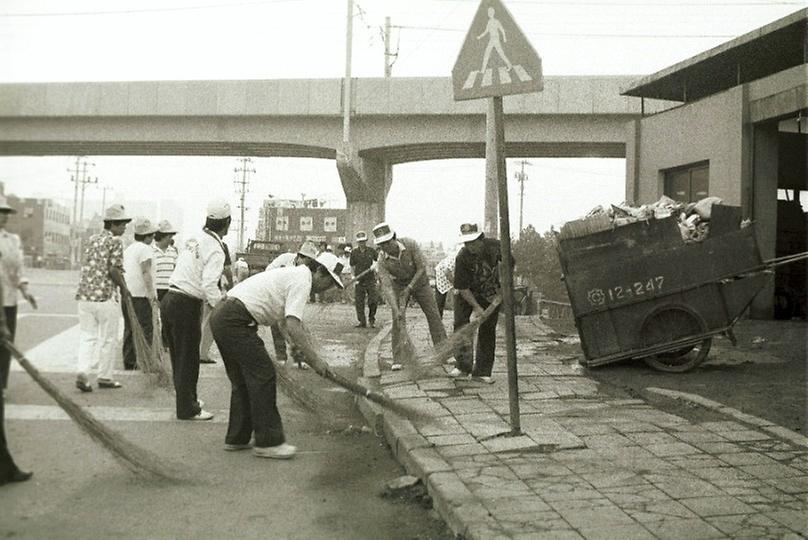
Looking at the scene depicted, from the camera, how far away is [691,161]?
16516mm

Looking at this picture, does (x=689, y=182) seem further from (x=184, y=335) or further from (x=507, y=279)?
(x=184, y=335)

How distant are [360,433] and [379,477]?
3.60ft

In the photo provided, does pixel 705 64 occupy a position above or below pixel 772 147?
above

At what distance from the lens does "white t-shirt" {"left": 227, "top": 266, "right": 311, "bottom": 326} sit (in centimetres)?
488

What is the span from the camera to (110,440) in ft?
8.86

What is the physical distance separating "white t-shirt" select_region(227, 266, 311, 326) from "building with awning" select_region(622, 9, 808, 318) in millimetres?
11022

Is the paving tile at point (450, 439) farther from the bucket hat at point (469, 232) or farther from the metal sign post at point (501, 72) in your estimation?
the bucket hat at point (469, 232)

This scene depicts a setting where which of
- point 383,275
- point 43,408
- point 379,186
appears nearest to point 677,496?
point 43,408

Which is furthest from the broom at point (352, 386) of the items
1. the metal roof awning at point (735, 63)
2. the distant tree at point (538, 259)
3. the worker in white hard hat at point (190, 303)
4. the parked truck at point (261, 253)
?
the distant tree at point (538, 259)

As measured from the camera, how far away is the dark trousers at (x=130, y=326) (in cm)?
311

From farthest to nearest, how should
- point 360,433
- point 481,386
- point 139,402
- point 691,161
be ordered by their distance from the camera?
point 691,161 < point 481,386 < point 360,433 < point 139,402

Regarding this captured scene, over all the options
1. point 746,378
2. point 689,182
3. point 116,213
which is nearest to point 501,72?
point 116,213

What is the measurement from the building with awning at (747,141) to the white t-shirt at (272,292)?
1102 centimetres

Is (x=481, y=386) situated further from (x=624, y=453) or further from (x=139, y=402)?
(x=139, y=402)
